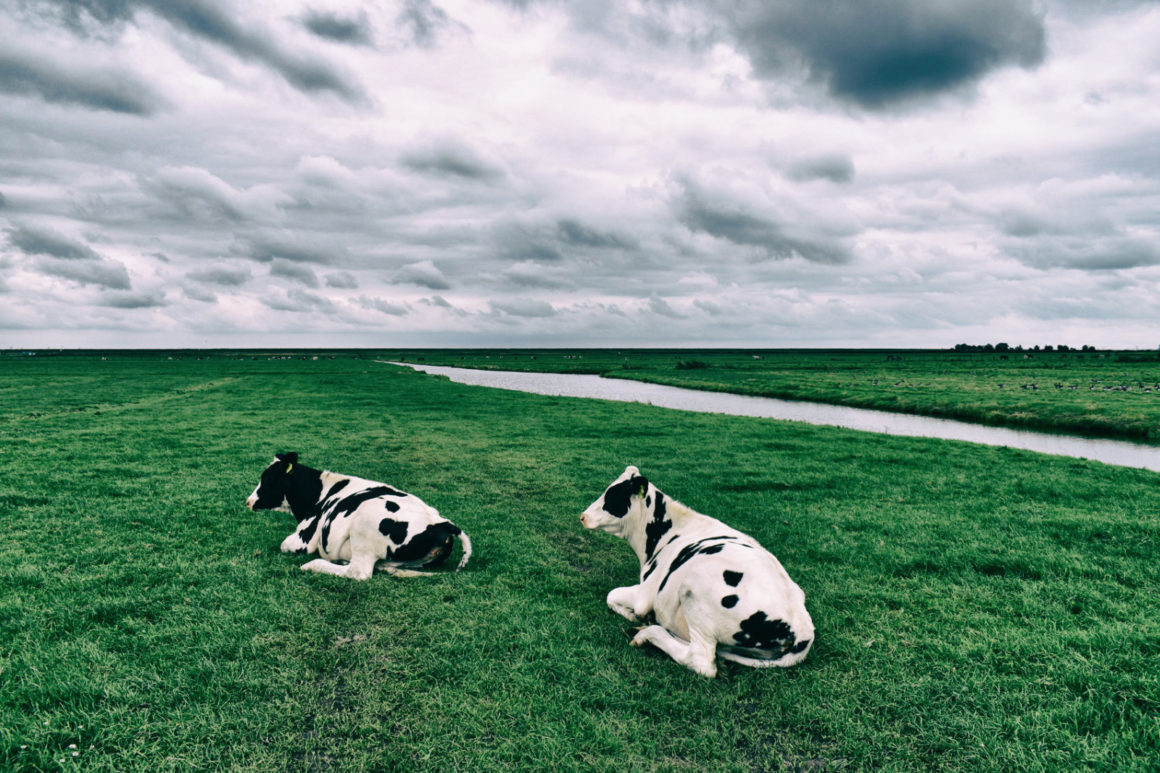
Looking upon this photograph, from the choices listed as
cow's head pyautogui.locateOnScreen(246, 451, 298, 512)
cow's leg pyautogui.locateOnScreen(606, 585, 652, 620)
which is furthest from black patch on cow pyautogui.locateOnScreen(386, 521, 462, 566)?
cow's head pyautogui.locateOnScreen(246, 451, 298, 512)

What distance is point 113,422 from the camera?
22.5m

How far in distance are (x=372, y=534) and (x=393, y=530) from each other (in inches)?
10.2

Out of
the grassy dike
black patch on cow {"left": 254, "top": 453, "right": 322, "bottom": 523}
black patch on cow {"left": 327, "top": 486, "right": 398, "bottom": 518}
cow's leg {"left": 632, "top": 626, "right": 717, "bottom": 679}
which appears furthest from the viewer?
black patch on cow {"left": 254, "top": 453, "right": 322, "bottom": 523}

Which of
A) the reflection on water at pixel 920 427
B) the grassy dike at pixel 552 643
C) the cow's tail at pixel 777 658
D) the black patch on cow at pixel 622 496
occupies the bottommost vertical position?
the reflection on water at pixel 920 427

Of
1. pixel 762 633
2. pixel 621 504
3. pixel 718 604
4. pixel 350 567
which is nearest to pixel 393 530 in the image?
pixel 350 567

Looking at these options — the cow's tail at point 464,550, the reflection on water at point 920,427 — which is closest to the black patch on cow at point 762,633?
the cow's tail at point 464,550

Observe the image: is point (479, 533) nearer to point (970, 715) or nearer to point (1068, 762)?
point (970, 715)

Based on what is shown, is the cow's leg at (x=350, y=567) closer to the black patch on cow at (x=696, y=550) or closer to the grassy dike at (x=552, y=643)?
the grassy dike at (x=552, y=643)

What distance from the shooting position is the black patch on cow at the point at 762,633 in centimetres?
503

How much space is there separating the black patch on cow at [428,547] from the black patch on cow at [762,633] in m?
3.95

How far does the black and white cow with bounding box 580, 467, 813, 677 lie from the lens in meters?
5.06

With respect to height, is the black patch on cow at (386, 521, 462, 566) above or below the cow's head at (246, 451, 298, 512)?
below

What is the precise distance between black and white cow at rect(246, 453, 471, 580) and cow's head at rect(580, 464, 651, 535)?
184 cm

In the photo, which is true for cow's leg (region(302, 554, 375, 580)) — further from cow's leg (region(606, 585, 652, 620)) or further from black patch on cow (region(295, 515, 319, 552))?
cow's leg (region(606, 585, 652, 620))
